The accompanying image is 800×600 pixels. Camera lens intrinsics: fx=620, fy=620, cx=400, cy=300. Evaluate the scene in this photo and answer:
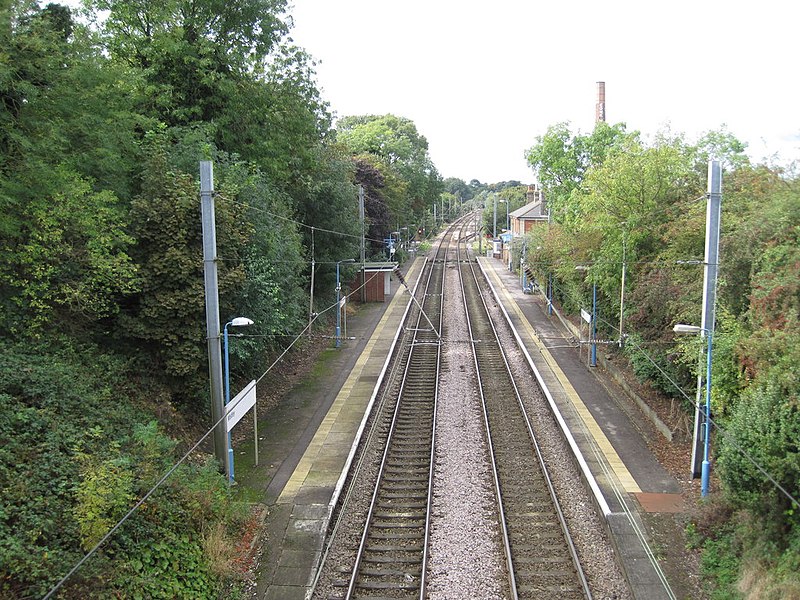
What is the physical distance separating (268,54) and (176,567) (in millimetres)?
19156

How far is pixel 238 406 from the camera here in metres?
12.7

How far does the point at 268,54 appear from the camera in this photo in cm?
2311

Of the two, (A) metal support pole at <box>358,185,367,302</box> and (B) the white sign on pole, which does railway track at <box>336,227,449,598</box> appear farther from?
Answer: (A) metal support pole at <box>358,185,367,302</box>

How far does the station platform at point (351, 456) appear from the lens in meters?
10.5

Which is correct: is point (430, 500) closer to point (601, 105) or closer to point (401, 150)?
point (601, 105)

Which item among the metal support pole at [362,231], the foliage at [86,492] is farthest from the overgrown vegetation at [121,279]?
the metal support pole at [362,231]

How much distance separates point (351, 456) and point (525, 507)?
163 inches

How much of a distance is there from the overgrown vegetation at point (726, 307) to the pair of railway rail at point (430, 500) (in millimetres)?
2647

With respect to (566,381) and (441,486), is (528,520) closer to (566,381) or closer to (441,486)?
(441,486)

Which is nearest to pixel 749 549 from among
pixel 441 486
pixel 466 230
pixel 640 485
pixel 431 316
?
pixel 640 485

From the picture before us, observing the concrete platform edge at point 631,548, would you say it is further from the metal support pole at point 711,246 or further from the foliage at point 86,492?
the foliage at point 86,492

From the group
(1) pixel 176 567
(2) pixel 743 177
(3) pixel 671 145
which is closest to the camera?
(1) pixel 176 567

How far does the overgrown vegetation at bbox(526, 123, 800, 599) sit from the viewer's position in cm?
908

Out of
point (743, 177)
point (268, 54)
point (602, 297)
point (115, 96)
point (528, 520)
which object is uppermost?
point (268, 54)
